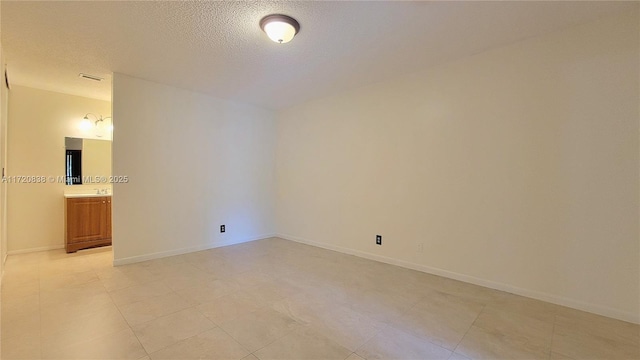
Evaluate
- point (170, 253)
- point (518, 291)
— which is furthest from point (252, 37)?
point (518, 291)

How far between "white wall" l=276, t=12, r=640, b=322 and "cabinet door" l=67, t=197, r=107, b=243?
382 cm

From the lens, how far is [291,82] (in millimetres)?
3762

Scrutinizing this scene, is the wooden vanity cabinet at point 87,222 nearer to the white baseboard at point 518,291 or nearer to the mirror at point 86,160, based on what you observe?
the mirror at point 86,160

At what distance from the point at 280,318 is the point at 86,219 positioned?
3821mm

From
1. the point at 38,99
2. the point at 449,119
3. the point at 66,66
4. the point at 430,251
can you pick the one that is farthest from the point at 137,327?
the point at 38,99

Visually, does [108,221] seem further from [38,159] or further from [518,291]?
[518,291]

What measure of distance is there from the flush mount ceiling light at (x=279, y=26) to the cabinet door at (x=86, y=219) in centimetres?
389

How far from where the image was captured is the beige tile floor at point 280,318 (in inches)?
69.4

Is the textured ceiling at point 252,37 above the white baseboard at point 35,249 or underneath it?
above

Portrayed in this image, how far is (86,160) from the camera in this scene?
4.52m

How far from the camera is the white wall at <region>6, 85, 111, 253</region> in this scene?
154 inches

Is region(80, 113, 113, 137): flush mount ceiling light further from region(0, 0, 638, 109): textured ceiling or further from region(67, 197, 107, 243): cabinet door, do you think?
region(67, 197, 107, 243): cabinet door

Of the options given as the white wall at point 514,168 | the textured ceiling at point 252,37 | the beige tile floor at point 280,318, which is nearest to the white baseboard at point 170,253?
the beige tile floor at point 280,318

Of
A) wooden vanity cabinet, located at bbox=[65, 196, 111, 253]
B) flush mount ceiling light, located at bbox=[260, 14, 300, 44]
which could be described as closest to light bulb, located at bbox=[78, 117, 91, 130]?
wooden vanity cabinet, located at bbox=[65, 196, 111, 253]
